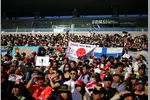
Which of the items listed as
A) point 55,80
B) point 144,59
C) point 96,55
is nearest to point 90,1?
point 96,55

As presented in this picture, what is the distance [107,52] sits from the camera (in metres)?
4.92

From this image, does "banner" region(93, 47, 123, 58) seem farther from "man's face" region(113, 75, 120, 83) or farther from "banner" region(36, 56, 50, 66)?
"man's face" region(113, 75, 120, 83)

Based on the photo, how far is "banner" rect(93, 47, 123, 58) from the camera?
4.84 metres

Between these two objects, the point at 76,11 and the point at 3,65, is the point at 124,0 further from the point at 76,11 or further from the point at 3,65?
the point at 3,65

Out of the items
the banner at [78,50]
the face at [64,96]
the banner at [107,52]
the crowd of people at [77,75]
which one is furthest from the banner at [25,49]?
the face at [64,96]

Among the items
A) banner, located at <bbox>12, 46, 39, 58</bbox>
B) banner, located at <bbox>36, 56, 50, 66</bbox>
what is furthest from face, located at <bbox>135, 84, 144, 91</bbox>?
banner, located at <bbox>12, 46, 39, 58</bbox>

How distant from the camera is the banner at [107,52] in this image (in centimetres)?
484

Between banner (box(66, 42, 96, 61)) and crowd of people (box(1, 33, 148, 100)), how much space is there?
0.11 meters

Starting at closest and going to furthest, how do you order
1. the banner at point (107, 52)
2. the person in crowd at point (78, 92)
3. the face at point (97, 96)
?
the face at point (97, 96)
the person in crowd at point (78, 92)
the banner at point (107, 52)

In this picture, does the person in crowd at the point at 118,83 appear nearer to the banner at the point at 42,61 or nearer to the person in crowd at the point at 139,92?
the person in crowd at the point at 139,92

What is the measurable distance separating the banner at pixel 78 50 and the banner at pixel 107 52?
10 cm

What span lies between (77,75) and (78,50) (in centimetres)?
83

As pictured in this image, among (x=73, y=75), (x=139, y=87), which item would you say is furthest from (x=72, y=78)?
(x=139, y=87)

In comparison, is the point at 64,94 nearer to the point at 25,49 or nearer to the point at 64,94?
the point at 64,94
